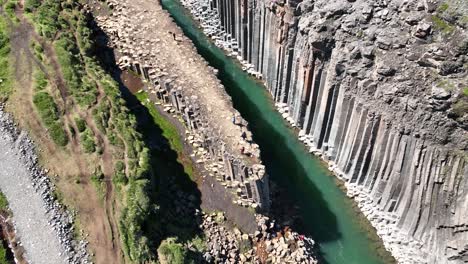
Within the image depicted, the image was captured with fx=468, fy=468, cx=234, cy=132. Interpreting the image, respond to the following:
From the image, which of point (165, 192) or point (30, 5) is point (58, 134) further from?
point (30, 5)

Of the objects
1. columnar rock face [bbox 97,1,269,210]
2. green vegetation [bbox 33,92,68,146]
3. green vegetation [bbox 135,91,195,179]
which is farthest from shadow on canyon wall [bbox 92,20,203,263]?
green vegetation [bbox 33,92,68,146]

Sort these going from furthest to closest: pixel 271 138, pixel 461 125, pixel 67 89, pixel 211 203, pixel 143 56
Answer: pixel 143 56
pixel 271 138
pixel 67 89
pixel 211 203
pixel 461 125

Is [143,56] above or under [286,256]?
above

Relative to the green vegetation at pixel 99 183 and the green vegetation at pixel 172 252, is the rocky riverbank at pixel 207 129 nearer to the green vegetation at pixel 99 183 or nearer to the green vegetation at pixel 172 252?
the green vegetation at pixel 172 252

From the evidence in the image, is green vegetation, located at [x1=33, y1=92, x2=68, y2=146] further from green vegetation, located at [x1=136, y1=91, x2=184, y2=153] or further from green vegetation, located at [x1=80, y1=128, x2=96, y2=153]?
green vegetation, located at [x1=136, y1=91, x2=184, y2=153]

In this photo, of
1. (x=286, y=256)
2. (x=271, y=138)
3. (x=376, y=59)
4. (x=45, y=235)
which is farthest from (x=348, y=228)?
(x=45, y=235)

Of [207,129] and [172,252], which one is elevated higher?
[207,129]

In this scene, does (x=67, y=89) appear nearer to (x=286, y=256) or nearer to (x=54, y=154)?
(x=54, y=154)

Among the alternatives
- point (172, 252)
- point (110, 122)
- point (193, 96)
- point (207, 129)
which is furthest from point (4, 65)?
point (172, 252)
